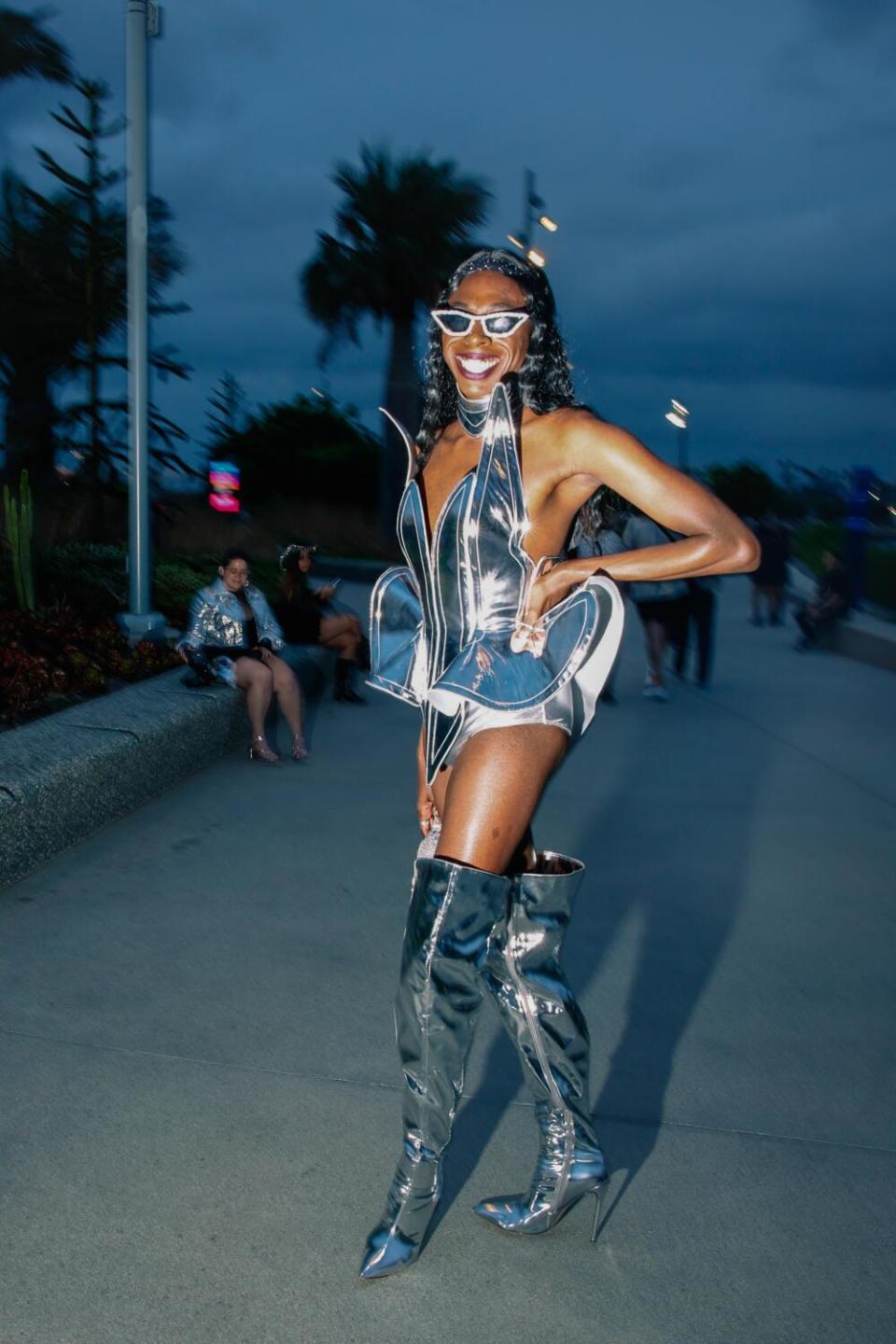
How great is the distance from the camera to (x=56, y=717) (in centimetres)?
651

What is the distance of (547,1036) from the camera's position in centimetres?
279

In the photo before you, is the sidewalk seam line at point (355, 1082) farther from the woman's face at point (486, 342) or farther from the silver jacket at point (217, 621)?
the silver jacket at point (217, 621)

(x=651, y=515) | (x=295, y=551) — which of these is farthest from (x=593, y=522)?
(x=295, y=551)

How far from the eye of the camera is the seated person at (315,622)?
A: 375 inches

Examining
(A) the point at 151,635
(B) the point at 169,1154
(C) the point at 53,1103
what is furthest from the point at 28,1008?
(A) the point at 151,635

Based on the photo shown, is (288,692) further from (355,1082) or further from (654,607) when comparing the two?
(355,1082)

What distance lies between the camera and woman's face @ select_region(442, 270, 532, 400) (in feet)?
9.18

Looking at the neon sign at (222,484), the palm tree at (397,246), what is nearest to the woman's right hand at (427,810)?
the neon sign at (222,484)

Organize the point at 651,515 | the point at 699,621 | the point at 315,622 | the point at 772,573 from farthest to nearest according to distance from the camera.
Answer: the point at 772,573, the point at 699,621, the point at 315,622, the point at 651,515

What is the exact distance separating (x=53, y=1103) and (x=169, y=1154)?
0.39 metres

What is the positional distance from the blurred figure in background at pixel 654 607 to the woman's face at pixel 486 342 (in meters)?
7.85

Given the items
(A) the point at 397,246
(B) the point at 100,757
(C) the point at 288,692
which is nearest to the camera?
(B) the point at 100,757

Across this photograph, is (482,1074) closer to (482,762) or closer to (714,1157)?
(714,1157)

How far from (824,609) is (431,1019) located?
13085 millimetres
